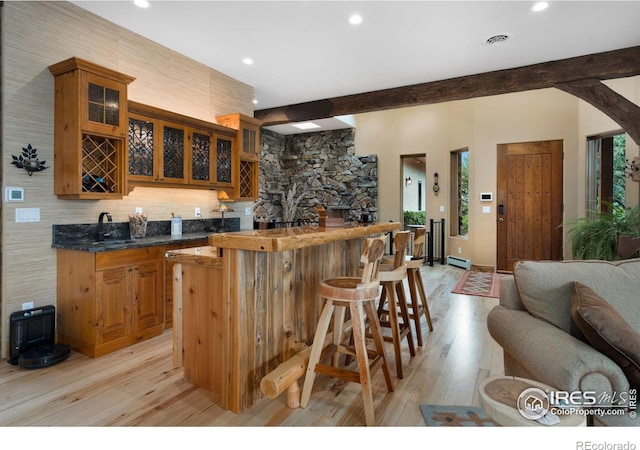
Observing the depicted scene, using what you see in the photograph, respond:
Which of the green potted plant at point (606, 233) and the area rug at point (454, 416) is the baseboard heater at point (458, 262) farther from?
the area rug at point (454, 416)

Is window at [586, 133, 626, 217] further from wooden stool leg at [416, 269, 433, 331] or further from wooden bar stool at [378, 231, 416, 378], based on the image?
wooden bar stool at [378, 231, 416, 378]

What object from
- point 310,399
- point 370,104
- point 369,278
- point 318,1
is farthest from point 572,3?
point 310,399

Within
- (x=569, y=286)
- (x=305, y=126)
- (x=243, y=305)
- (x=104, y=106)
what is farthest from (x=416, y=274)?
(x=305, y=126)

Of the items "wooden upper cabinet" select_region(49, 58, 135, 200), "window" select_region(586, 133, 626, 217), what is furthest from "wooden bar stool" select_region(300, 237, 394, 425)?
"window" select_region(586, 133, 626, 217)

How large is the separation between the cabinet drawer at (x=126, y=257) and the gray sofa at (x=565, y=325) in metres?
2.80

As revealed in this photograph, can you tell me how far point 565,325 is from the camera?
5.77ft

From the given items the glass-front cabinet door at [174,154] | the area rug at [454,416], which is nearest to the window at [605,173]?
the area rug at [454,416]

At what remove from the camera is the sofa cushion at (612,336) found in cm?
142

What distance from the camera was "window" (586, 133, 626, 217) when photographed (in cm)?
542

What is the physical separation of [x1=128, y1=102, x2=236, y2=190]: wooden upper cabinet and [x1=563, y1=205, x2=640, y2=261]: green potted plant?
500 centimetres

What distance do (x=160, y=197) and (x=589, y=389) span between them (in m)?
4.00

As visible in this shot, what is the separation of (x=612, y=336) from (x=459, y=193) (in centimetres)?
695
